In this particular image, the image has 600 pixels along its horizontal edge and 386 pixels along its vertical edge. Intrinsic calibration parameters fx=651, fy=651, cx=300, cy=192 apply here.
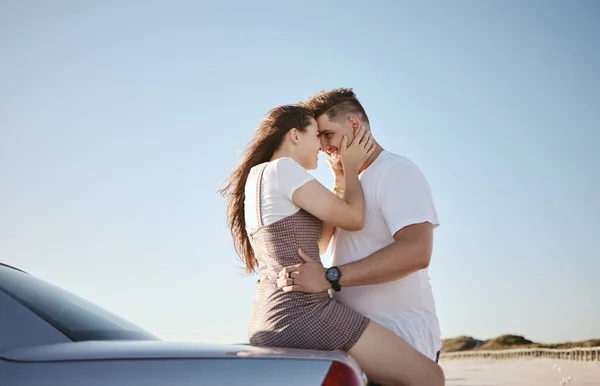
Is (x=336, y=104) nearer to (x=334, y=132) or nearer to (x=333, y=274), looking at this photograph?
(x=334, y=132)

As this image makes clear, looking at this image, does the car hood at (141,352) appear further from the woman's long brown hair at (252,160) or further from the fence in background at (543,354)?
the fence in background at (543,354)

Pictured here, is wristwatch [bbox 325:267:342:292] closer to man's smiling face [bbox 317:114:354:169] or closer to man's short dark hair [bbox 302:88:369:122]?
man's smiling face [bbox 317:114:354:169]

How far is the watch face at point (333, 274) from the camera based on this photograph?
2764 mm

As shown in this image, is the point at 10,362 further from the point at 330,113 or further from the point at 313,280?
the point at 330,113

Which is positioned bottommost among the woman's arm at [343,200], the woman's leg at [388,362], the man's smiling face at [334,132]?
the woman's leg at [388,362]

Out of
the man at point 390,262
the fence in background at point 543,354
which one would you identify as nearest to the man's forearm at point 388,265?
the man at point 390,262

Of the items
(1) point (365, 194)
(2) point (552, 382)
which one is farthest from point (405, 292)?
(2) point (552, 382)

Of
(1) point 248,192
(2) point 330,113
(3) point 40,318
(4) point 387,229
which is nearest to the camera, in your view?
(3) point 40,318

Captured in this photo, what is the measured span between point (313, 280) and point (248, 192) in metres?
0.57

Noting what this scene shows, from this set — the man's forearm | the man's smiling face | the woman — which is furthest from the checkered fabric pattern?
the man's smiling face

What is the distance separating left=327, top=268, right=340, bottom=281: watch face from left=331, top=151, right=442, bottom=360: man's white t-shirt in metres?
0.38

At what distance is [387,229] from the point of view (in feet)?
10.7

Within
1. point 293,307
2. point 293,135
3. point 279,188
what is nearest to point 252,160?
point 293,135

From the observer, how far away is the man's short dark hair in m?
3.87
